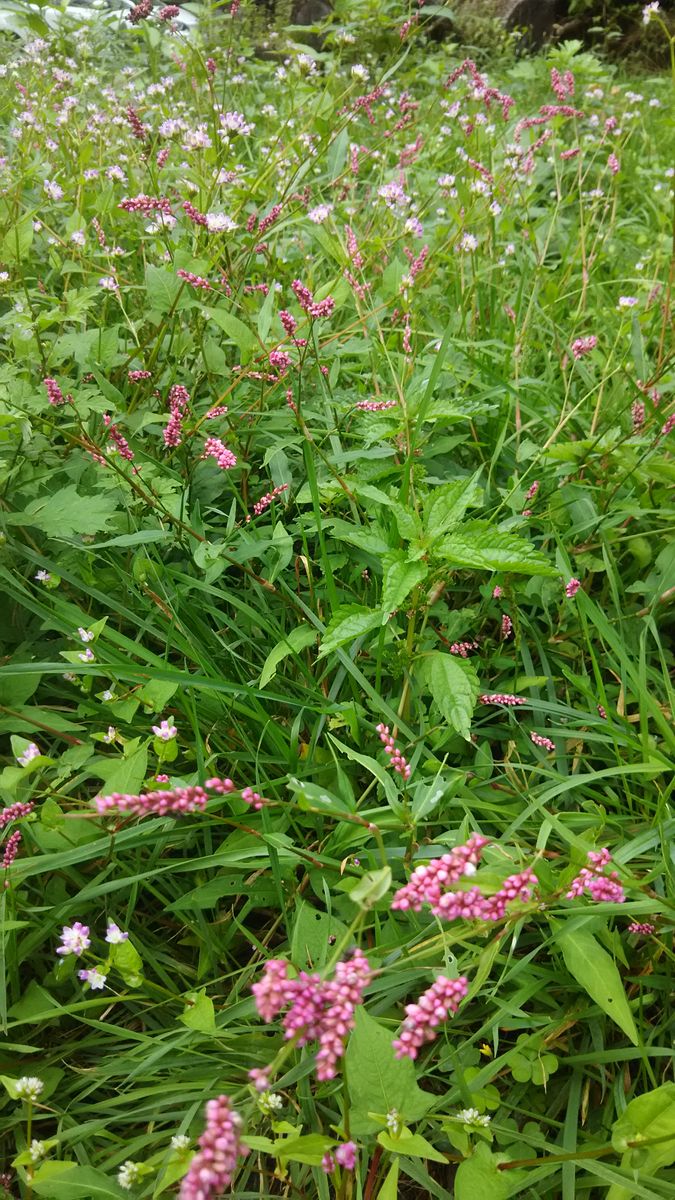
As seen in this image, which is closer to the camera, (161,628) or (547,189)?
(161,628)

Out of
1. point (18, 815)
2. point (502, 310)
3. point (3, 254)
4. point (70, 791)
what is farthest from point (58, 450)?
point (502, 310)

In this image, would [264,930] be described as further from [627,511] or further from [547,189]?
[547,189]

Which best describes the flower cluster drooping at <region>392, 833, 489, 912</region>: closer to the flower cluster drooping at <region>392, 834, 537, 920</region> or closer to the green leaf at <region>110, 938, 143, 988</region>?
the flower cluster drooping at <region>392, 834, 537, 920</region>

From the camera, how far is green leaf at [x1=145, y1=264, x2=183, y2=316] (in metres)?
1.71

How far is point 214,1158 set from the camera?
0.50 metres

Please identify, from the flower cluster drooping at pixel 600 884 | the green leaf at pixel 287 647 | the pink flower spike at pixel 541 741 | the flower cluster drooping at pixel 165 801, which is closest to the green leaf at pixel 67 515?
the green leaf at pixel 287 647

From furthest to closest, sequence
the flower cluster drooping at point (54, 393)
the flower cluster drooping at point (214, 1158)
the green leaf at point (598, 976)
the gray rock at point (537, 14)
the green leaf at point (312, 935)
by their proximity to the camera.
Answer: the gray rock at point (537, 14) < the flower cluster drooping at point (54, 393) < the green leaf at point (312, 935) < the green leaf at point (598, 976) < the flower cluster drooping at point (214, 1158)

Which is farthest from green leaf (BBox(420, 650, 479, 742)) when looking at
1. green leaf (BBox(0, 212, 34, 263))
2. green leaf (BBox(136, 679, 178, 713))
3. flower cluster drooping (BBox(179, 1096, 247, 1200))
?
green leaf (BBox(0, 212, 34, 263))

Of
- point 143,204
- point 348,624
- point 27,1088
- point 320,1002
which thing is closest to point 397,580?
point 348,624

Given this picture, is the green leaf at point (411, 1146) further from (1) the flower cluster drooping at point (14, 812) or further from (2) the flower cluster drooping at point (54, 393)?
(2) the flower cluster drooping at point (54, 393)

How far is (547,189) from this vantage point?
3838 mm

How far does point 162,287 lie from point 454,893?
1.52 metres

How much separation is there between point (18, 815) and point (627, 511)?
52.3 inches

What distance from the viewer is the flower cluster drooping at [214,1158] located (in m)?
0.49
